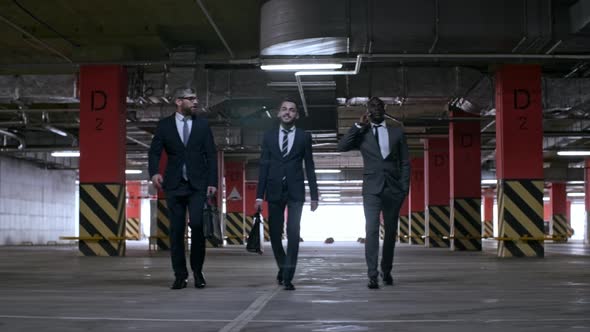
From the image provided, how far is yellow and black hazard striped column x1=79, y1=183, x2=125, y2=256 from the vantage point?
16.5 meters

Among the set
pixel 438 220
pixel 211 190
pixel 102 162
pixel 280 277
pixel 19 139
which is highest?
pixel 19 139

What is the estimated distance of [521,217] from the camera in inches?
652

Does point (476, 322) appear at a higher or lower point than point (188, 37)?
lower

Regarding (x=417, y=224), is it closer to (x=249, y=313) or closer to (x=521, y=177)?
(x=521, y=177)

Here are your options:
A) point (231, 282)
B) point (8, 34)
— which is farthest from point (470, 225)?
point (231, 282)

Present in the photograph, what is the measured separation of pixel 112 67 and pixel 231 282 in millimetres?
10117

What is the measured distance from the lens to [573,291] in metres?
6.77

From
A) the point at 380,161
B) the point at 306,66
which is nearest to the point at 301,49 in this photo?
the point at 306,66

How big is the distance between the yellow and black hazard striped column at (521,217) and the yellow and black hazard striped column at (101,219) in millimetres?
7122

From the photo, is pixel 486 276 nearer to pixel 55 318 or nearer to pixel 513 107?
pixel 55 318

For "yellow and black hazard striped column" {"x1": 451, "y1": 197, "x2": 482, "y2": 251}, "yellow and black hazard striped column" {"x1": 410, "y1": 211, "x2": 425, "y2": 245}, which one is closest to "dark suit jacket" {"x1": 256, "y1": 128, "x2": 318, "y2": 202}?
"yellow and black hazard striped column" {"x1": 451, "y1": 197, "x2": 482, "y2": 251}

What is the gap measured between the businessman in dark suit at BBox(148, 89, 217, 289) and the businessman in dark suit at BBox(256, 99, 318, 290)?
443mm

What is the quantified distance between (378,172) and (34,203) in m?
32.3

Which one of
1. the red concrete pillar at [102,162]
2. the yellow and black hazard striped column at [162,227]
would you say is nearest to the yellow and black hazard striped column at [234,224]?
the yellow and black hazard striped column at [162,227]
